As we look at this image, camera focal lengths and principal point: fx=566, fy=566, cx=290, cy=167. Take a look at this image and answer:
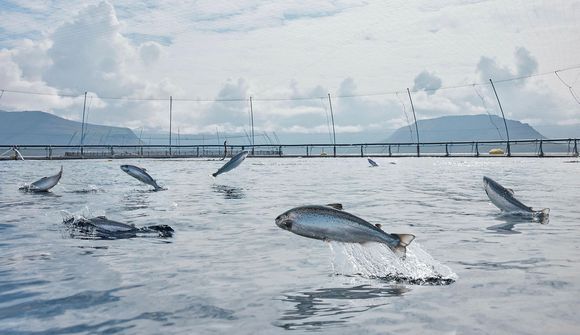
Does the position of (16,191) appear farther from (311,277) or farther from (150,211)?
(311,277)

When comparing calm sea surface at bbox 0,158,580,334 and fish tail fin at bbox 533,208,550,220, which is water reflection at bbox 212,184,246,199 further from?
fish tail fin at bbox 533,208,550,220

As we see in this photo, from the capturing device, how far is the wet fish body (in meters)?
8.38

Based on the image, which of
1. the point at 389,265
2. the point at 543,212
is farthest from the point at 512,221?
the point at 389,265

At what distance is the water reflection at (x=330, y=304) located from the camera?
4.33 m

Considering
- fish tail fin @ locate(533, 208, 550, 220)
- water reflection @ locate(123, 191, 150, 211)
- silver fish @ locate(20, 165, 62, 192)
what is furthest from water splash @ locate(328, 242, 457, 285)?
silver fish @ locate(20, 165, 62, 192)

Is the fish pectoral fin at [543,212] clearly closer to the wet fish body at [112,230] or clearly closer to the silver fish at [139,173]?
the wet fish body at [112,230]

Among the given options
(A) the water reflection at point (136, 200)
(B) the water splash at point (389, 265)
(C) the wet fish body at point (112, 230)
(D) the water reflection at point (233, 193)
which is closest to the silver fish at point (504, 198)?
(B) the water splash at point (389, 265)

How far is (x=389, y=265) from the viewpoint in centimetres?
619

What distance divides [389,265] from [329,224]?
910mm

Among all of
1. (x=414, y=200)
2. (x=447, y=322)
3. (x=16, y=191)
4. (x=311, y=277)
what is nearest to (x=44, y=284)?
(x=311, y=277)

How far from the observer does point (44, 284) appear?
557cm

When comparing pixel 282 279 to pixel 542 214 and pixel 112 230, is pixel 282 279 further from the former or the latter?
pixel 542 214

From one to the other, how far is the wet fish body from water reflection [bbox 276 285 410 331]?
398cm

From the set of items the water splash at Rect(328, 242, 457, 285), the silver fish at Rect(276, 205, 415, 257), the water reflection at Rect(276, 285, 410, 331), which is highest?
the silver fish at Rect(276, 205, 415, 257)
